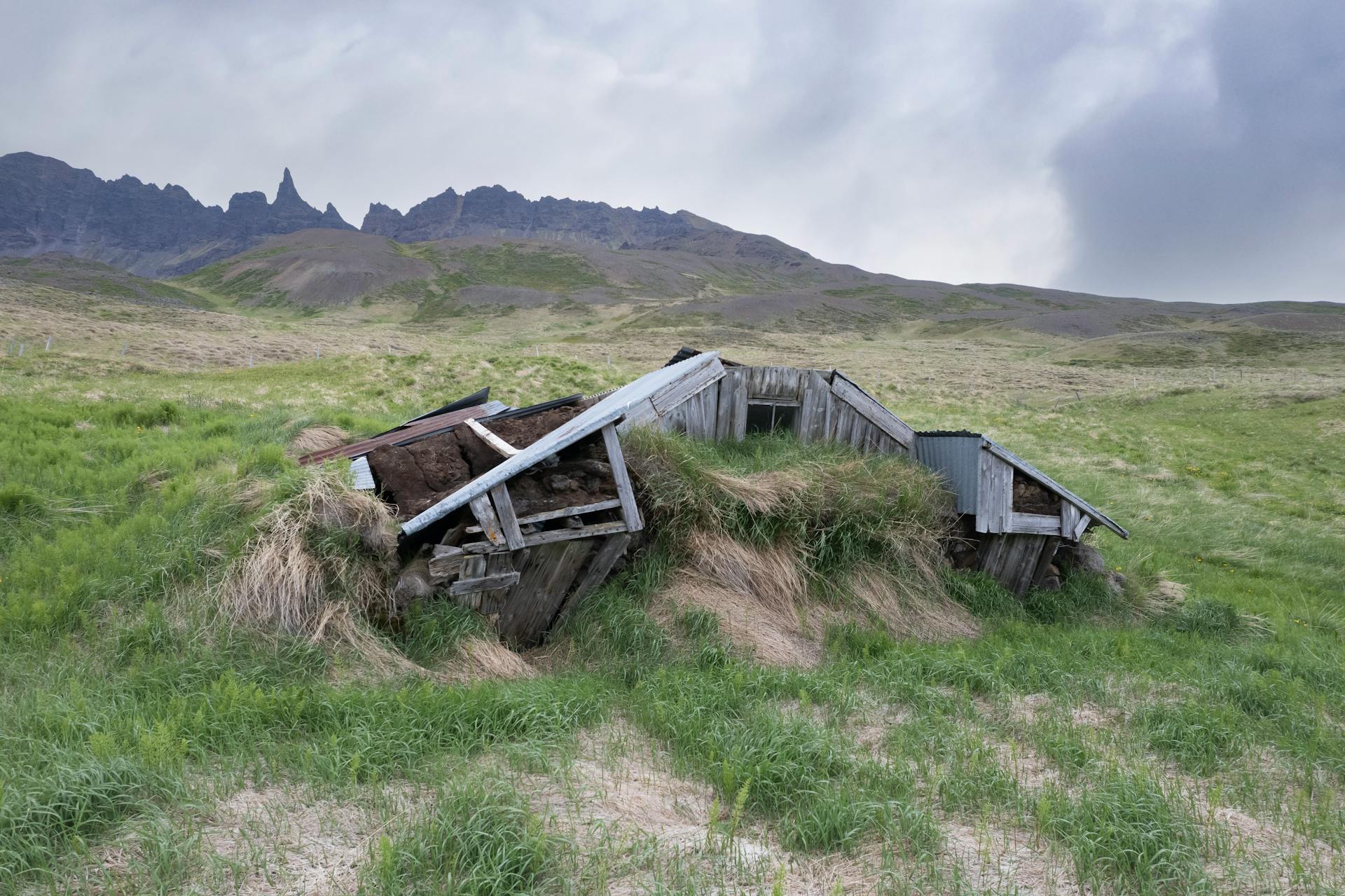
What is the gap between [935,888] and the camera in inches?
134

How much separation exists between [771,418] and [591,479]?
3606 mm

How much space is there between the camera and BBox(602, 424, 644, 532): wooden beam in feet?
24.1

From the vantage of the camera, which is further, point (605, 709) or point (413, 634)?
point (413, 634)

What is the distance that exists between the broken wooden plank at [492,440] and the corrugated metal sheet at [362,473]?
49.6 inches

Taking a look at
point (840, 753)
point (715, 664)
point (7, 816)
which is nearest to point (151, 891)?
point (7, 816)

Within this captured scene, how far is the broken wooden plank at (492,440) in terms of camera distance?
25.3 feet

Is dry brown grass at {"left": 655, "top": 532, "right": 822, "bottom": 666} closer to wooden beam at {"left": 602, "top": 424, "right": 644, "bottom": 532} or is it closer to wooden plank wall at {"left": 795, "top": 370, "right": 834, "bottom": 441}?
wooden beam at {"left": 602, "top": 424, "right": 644, "bottom": 532}

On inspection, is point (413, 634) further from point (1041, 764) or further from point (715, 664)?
point (1041, 764)

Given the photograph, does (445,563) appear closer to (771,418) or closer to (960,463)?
(771,418)

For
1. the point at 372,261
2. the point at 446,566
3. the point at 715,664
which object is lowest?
the point at 715,664

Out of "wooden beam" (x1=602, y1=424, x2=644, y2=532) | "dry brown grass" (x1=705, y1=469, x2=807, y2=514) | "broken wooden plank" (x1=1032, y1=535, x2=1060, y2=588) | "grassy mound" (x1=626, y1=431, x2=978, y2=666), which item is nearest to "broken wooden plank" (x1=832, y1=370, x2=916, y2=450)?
"grassy mound" (x1=626, y1=431, x2=978, y2=666)

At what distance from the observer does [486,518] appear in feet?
21.5

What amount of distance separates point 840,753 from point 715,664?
1876 mm

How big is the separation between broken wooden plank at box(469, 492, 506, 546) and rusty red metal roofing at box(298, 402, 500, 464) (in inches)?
81.3
